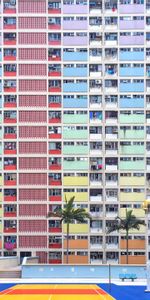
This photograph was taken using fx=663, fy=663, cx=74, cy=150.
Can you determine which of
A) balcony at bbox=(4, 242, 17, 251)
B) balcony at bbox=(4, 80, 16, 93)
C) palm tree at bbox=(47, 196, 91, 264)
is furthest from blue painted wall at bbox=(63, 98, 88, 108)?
balcony at bbox=(4, 242, 17, 251)

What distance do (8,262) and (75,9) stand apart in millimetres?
34298

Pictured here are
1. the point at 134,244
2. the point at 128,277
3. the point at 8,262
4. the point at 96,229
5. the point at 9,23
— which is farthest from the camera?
the point at 9,23

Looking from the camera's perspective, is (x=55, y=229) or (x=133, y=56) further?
(x=133, y=56)

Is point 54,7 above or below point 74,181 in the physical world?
above

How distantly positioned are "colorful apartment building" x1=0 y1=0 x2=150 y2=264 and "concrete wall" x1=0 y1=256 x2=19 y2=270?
463 cm

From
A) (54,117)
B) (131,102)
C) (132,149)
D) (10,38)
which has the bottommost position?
(132,149)

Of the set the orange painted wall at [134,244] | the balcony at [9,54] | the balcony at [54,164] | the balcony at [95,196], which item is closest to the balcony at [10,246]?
the balcony at [54,164]

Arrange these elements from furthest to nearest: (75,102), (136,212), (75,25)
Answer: (75,25)
(75,102)
(136,212)

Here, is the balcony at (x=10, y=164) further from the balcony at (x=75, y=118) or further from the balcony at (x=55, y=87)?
the balcony at (x=55, y=87)

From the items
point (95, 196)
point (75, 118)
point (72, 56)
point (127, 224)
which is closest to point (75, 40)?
point (72, 56)

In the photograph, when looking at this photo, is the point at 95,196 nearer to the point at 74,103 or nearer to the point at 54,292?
the point at 74,103

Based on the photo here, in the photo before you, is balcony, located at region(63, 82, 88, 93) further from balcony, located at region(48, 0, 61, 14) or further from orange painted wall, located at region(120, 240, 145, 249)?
orange painted wall, located at region(120, 240, 145, 249)

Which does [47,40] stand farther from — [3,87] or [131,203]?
[131,203]

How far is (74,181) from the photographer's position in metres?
84.8
